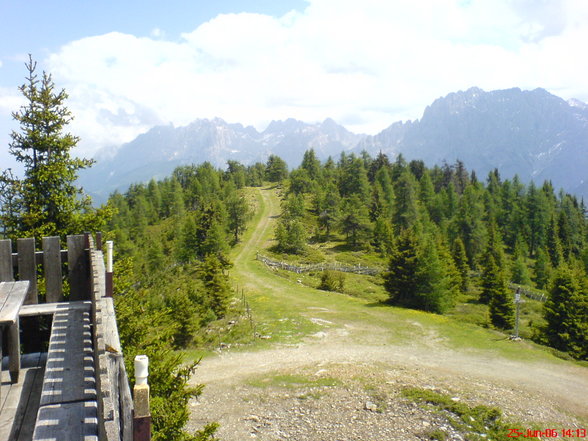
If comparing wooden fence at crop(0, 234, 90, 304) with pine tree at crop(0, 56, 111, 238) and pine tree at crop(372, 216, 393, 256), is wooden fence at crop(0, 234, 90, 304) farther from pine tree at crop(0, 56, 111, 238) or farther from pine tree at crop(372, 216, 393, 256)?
pine tree at crop(372, 216, 393, 256)

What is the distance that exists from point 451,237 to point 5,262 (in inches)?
3134

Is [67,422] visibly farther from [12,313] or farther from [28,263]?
[28,263]

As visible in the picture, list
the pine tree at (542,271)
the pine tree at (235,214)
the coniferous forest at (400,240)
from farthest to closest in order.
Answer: the pine tree at (235,214), the pine tree at (542,271), the coniferous forest at (400,240)

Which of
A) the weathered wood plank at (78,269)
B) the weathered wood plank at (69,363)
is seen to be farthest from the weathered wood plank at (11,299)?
the weathered wood plank at (78,269)

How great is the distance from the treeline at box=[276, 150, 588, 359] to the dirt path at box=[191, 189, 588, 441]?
12.2 metres

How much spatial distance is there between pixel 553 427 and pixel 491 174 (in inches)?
4775

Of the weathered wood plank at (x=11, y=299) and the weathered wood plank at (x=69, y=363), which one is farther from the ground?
the weathered wood plank at (x=11, y=299)

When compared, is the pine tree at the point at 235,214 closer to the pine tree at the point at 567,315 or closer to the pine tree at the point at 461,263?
the pine tree at the point at 461,263

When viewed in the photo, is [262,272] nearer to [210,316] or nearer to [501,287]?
[210,316]

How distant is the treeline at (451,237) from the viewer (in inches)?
1425

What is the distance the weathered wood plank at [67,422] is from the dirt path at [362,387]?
40.1 feet

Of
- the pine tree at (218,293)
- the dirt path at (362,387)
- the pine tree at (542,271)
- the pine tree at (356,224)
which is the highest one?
the pine tree at (356,224)

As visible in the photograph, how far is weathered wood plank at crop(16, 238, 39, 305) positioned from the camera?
22.2ft

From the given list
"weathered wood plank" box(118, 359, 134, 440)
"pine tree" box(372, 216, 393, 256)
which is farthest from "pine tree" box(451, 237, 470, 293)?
"weathered wood plank" box(118, 359, 134, 440)
